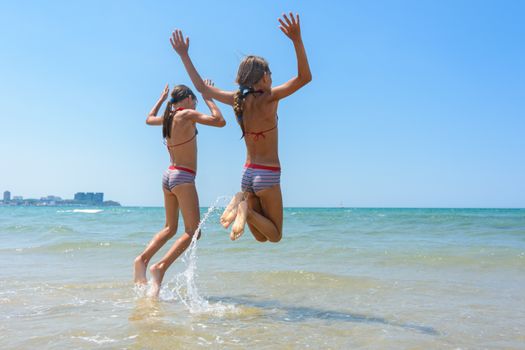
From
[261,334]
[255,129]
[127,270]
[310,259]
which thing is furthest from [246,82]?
[310,259]

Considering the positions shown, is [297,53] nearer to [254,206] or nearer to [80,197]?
[254,206]

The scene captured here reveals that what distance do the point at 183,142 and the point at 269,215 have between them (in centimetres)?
146

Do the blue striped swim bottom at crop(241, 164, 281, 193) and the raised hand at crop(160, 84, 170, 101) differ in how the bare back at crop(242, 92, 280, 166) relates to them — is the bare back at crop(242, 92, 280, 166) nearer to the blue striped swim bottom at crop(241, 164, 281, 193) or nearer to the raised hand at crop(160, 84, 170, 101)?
the blue striped swim bottom at crop(241, 164, 281, 193)

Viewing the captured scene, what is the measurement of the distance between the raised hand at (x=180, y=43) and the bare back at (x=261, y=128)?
0.80m

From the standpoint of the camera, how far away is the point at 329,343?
3.82 meters

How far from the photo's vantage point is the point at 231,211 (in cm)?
450

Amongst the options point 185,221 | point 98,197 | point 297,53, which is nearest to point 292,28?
point 297,53

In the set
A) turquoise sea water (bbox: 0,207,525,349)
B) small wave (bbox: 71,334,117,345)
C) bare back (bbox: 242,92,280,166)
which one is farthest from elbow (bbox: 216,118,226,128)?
small wave (bbox: 71,334,117,345)

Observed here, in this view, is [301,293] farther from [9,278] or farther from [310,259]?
[9,278]

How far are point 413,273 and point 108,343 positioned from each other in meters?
5.34

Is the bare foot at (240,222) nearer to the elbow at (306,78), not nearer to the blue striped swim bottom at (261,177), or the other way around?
the blue striped swim bottom at (261,177)

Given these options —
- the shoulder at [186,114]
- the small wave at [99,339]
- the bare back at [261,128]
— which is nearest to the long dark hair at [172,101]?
the shoulder at [186,114]

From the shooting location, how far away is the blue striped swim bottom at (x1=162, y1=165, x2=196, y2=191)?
5.61 meters

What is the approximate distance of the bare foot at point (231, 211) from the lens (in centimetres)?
438
